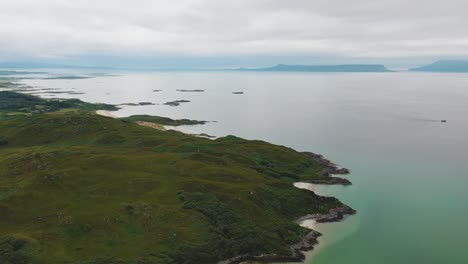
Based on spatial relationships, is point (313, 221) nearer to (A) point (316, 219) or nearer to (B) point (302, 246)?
(A) point (316, 219)

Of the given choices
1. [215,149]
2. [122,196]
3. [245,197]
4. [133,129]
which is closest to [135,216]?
[122,196]

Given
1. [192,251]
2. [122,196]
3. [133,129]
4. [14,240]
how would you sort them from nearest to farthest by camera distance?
[14,240]
[192,251]
[122,196]
[133,129]

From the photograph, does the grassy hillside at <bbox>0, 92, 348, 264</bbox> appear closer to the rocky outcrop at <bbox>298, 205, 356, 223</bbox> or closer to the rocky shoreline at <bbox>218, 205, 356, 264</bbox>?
the rocky shoreline at <bbox>218, 205, 356, 264</bbox>

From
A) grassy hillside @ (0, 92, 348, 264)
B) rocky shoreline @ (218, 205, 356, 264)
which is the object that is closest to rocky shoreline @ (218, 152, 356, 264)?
rocky shoreline @ (218, 205, 356, 264)

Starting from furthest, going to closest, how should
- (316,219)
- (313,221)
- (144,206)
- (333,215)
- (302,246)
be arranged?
(333,215)
(316,219)
(313,221)
(144,206)
(302,246)

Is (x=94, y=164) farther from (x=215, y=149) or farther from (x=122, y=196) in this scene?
(x=215, y=149)

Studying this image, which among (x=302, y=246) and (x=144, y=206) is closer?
(x=302, y=246)

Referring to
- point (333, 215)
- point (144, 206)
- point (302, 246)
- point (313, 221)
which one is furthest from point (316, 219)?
point (144, 206)
